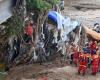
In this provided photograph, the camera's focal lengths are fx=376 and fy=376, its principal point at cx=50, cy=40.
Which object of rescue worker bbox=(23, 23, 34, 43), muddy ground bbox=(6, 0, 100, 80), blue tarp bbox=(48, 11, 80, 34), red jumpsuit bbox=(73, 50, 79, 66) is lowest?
muddy ground bbox=(6, 0, 100, 80)

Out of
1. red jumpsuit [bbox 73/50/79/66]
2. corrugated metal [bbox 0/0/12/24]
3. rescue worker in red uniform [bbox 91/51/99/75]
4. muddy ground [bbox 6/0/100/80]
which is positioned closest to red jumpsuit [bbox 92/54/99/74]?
rescue worker in red uniform [bbox 91/51/99/75]

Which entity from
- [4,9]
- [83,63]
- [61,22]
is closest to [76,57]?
[83,63]

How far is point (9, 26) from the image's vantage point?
12.7m

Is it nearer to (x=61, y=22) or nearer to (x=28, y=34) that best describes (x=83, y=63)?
(x=28, y=34)

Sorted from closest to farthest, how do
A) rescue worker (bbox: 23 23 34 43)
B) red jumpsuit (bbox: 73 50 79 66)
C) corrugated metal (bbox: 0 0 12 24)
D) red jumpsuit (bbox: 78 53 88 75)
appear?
corrugated metal (bbox: 0 0 12 24) < red jumpsuit (bbox: 78 53 88 75) < rescue worker (bbox: 23 23 34 43) < red jumpsuit (bbox: 73 50 79 66)

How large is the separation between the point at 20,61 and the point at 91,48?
2.81 metres

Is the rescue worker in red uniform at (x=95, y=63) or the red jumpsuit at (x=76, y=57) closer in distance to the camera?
the rescue worker in red uniform at (x=95, y=63)

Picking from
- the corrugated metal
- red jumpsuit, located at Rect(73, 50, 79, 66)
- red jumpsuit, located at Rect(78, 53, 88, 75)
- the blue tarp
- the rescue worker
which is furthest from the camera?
the blue tarp

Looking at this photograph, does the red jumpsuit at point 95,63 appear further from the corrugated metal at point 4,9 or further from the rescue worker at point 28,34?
the corrugated metal at point 4,9

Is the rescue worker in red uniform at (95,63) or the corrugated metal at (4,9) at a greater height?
the corrugated metal at (4,9)

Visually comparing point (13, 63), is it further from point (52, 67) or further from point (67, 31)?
point (67, 31)

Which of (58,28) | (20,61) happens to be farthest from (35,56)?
(58,28)

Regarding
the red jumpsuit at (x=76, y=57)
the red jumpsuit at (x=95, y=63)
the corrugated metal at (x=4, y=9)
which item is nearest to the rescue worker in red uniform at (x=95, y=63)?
the red jumpsuit at (x=95, y=63)

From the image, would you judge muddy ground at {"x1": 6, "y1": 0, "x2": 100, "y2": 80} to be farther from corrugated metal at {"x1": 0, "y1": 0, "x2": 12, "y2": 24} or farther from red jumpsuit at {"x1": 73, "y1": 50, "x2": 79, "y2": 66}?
corrugated metal at {"x1": 0, "y1": 0, "x2": 12, "y2": 24}
